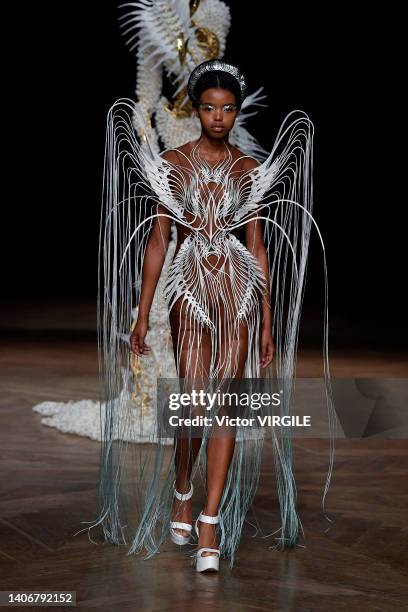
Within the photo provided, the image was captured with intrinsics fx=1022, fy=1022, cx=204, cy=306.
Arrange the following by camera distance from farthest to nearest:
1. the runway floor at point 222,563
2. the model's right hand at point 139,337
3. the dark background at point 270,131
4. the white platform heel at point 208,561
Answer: the dark background at point 270,131 → the model's right hand at point 139,337 → the white platform heel at point 208,561 → the runway floor at point 222,563

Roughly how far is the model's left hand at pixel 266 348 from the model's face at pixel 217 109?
0.56 meters

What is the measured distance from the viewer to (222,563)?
2725 millimetres

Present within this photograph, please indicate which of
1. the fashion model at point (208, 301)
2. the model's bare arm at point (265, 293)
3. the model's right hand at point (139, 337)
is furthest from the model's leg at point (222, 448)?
the model's right hand at point (139, 337)

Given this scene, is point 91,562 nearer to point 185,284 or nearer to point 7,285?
point 185,284

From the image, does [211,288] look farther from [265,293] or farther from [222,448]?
[222,448]

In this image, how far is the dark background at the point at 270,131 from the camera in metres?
7.63

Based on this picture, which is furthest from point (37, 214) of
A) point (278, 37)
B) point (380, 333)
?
point (380, 333)

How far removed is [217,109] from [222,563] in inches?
47.4

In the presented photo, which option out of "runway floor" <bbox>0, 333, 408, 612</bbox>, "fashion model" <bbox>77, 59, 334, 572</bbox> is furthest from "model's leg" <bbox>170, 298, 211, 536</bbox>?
"runway floor" <bbox>0, 333, 408, 612</bbox>

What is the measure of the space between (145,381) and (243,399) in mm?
1372

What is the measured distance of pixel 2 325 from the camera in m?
7.42

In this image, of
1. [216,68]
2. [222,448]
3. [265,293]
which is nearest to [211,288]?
[265,293]

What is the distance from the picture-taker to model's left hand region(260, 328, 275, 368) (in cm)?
281

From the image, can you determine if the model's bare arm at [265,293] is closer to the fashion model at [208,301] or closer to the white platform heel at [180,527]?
the fashion model at [208,301]
